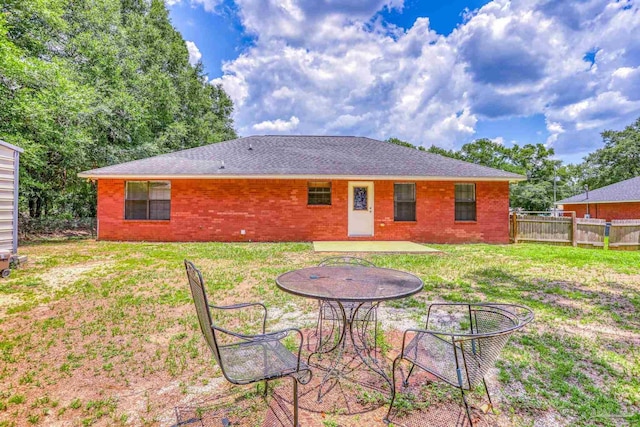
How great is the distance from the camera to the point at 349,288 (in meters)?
2.81

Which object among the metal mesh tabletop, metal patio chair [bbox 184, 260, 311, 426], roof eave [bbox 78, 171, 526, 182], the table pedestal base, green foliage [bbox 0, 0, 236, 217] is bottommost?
the table pedestal base

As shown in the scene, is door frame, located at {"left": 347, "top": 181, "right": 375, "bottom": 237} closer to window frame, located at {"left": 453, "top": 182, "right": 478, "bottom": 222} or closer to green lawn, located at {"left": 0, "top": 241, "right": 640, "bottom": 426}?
window frame, located at {"left": 453, "top": 182, "right": 478, "bottom": 222}

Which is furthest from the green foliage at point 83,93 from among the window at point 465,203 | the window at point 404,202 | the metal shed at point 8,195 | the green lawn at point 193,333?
the window at point 465,203

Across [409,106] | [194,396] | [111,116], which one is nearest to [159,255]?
[194,396]

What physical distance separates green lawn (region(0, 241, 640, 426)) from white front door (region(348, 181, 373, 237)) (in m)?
3.86

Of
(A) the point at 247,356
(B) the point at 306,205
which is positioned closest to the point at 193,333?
(A) the point at 247,356

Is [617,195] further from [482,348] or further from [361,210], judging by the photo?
[482,348]

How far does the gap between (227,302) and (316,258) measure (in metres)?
3.97

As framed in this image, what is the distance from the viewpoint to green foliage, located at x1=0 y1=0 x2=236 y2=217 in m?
11.2

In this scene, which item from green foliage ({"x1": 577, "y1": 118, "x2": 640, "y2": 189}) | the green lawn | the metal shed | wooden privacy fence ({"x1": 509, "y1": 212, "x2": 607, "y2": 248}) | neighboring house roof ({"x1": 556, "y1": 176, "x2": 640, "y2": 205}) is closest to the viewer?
the green lawn

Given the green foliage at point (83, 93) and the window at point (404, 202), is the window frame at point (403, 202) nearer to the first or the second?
the window at point (404, 202)

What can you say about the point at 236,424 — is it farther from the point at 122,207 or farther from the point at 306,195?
the point at 122,207

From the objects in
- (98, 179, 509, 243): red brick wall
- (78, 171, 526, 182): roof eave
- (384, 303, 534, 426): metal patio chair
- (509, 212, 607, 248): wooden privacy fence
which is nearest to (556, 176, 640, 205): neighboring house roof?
(509, 212, 607, 248): wooden privacy fence

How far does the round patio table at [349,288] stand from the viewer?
255cm
